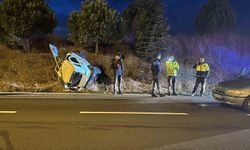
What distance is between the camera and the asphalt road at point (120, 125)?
24.5 ft

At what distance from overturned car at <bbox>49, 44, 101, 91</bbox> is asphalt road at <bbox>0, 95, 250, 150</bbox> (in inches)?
130

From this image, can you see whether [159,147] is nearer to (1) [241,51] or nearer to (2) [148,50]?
(2) [148,50]

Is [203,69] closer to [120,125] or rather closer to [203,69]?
Answer: [203,69]

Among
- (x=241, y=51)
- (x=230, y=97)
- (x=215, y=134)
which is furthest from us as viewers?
(x=241, y=51)

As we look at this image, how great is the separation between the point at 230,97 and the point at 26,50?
11.9m

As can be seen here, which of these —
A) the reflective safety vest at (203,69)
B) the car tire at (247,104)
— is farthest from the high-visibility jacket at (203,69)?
the car tire at (247,104)

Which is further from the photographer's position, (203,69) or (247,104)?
(203,69)

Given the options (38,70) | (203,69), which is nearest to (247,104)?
(203,69)

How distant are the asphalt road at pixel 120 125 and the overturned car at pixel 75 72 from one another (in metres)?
3.31

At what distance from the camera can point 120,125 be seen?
29.9ft

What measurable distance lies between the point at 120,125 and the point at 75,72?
292 inches

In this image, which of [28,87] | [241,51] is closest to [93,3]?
[28,87]

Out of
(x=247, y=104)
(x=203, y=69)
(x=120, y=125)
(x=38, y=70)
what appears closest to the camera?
(x=120, y=125)

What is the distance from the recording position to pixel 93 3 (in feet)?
63.9
